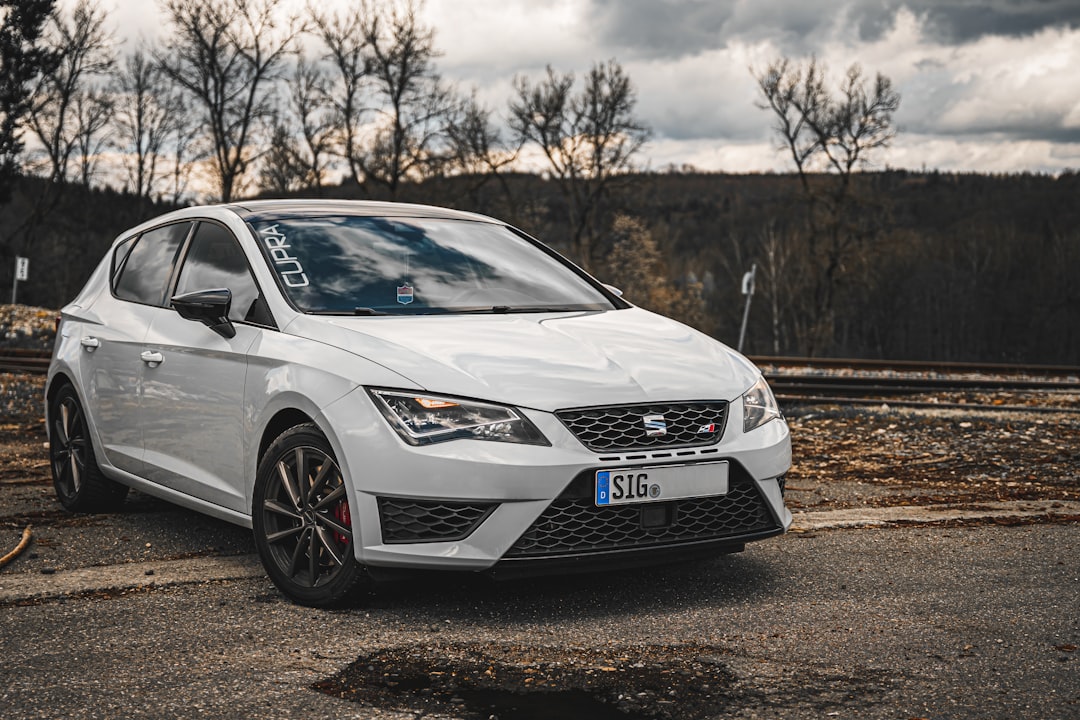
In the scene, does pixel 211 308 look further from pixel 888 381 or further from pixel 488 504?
pixel 888 381

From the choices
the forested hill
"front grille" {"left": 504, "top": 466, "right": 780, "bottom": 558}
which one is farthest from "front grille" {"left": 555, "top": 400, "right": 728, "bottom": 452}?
the forested hill

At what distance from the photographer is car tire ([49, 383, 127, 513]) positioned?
6.20 meters

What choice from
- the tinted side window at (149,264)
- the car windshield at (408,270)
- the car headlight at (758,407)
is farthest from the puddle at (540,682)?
the tinted side window at (149,264)

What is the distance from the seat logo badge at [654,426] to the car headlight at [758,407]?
0.43 metres

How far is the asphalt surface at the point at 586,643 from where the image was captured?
3.21 metres

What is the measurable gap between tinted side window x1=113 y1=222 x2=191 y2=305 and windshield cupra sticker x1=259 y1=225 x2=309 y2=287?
2.78 ft

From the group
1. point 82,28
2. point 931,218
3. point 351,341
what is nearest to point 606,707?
point 351,341

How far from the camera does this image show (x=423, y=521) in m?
4.02

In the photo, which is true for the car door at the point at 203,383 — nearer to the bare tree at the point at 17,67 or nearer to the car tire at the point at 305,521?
the car tire at the point at 305,521

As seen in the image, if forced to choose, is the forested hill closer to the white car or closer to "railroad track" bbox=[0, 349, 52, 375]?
"railroad track" bbox=[0, 349, 52, 375]

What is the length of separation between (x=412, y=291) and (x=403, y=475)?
4.02 ft

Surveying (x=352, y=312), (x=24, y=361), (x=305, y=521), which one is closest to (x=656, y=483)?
(x=305, y=521)

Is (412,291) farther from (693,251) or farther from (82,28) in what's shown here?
(693,251)

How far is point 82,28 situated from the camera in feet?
139
